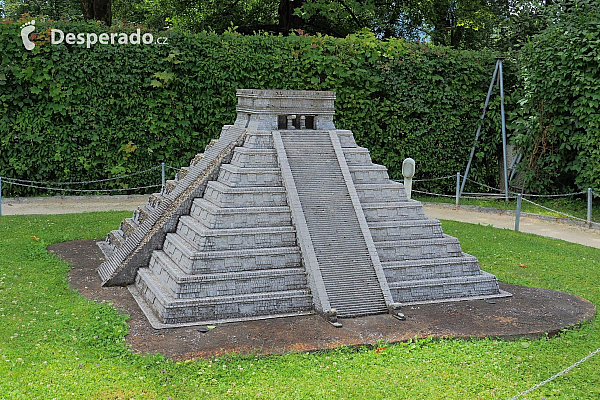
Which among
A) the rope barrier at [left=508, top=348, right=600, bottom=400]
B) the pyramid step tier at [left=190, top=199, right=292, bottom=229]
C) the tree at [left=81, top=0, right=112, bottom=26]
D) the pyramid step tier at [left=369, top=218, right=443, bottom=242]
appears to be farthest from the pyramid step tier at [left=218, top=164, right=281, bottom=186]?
the tree at [left=81, top=0, right=112, bottom=26]

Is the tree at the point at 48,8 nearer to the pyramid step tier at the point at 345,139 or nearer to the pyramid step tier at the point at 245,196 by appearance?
the pyramid step tier at the point at 345,139

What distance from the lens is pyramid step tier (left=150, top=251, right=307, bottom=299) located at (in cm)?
923

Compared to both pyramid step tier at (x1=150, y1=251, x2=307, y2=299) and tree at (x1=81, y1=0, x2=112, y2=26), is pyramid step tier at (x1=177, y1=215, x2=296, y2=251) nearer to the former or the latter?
pyramid step tier at (x1=150, y1=251, x2=307, y2=299)

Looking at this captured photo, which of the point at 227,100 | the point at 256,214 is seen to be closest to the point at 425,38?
the point at 227,100

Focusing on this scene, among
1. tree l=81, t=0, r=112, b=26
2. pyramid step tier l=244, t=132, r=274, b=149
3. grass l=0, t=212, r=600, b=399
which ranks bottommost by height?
grass l=0, t=212, r=600, b=399

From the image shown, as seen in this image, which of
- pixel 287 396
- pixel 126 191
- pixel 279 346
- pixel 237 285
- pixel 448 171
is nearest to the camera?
pixel 287 396

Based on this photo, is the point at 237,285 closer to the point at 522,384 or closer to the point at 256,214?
the point at 256,214

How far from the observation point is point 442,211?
19109 millimetres

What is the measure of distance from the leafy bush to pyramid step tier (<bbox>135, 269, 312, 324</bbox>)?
10980 mm

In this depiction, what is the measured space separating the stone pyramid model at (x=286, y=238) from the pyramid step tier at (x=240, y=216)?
0.02 metres

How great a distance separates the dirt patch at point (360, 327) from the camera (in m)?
8.26

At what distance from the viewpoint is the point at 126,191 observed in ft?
62.0

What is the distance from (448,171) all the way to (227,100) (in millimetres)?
6972

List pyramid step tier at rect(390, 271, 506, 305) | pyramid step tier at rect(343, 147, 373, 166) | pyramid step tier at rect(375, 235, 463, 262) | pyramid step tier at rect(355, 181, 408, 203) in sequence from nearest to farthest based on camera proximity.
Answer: pyramid step tier at rect(390, 271, 506, 305), pyramid step tier at rect(375, 235, 463, 262), pyramid step tier at rect(355, 181, 408, 203), pyramid step tier at rect(343, 147, 373, 166)
